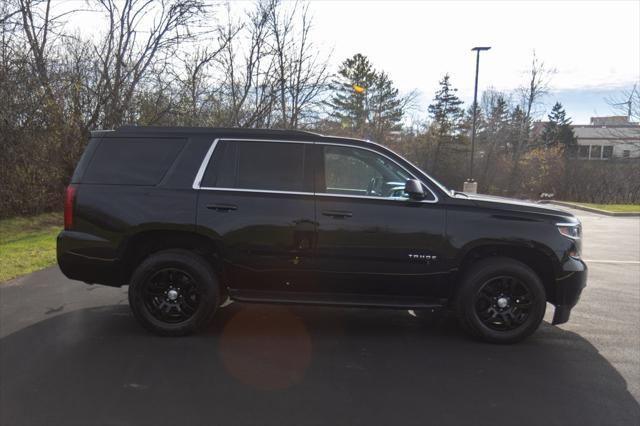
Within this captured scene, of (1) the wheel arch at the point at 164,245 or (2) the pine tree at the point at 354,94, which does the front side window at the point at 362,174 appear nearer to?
(1) the wheel arch at the point at 164,245

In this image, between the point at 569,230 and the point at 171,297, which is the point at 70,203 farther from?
the point at 569,230

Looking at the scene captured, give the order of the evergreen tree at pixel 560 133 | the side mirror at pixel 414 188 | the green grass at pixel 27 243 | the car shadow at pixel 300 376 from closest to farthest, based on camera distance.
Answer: the car shadow at pixel 300 376
the side mirror at pixel 414 188
the green grass at pixel 27 243
the evergreen tree at pixel 560 133

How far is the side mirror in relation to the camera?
430cm

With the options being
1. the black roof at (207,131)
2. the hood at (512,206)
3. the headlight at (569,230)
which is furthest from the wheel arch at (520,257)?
the black roof at (207,131)

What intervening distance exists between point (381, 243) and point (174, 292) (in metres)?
2.06

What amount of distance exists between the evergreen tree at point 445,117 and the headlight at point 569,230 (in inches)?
1679

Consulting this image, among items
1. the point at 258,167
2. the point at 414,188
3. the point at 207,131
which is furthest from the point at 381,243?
the point at 207,131

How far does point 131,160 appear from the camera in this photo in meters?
4.66

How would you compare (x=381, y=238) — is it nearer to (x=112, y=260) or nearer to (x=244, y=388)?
(x=244, y=388)

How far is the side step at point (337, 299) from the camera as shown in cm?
446

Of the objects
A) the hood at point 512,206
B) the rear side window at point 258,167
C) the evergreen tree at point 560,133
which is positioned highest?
the evergreen tree at point 560,133

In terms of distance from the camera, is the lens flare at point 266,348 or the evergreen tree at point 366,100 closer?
the lens flare at point 266,348

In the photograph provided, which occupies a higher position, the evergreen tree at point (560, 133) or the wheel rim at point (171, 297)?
the evergreen tree at point (560, 133)

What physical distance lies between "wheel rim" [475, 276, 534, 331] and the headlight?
2.10 ft
